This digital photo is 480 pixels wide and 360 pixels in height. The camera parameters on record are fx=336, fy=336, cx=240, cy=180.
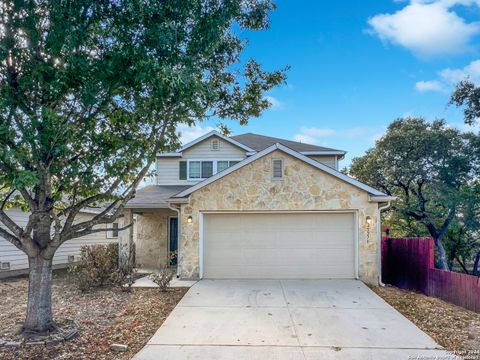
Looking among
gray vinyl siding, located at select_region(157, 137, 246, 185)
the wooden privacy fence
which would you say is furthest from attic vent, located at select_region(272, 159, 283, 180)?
gray vinyl siding, located at select_region(157, 137, 246, 185)

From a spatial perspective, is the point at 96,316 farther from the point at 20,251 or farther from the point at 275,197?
the point at 20,251

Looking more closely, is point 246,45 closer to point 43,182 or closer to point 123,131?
point 123,131

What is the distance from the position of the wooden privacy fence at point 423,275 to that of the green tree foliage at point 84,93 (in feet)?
25.5

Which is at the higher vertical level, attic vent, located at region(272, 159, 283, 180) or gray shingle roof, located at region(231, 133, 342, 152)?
gray shingle roof, located at region(231, 133, 342, 152)

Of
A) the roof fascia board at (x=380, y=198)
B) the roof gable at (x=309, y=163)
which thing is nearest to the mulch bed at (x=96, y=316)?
the roof gable at (x=309, y=163)

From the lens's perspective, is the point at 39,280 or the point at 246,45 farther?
the point at 246,45

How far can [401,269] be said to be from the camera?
1145 centimetres

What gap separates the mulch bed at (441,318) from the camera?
6.06 metres

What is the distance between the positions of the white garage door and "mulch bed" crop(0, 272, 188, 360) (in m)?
2.04

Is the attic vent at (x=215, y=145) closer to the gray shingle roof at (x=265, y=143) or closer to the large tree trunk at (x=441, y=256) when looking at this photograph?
the gray shingle roof at (x=265, y=143)

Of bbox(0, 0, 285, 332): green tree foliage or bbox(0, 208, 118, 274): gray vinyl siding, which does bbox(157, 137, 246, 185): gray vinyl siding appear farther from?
bbox(0, 0, 285, 332): green tree foliage

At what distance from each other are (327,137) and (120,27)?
15913mm

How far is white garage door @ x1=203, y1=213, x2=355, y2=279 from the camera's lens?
11023 millimetres

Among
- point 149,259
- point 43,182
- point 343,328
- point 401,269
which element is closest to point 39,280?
point 43,182
